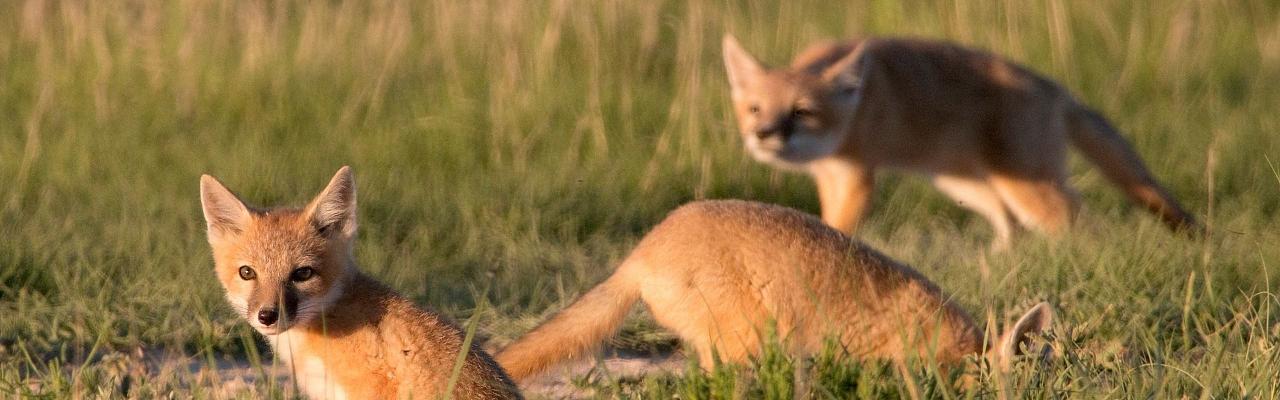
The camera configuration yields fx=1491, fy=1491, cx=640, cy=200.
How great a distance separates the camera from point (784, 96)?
22.2 ft

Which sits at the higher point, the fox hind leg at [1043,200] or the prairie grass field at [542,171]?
the prairie grass field at [542,171]

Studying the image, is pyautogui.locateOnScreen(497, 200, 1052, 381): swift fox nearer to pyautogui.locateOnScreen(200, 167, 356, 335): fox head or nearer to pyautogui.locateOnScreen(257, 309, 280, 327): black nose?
pyautogui.locateOnScreen(200, 167, 356, 335): fox head

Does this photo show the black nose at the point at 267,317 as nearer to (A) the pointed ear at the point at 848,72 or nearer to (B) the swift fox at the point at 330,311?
(B) the swift fox at the point at 330,311

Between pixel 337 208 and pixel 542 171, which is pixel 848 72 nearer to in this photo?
pixel 542 171

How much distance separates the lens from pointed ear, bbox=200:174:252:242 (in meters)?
4.09

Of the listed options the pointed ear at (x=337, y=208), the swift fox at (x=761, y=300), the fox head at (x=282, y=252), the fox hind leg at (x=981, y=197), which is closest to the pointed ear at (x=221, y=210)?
the fox head at (x=282, y=252)

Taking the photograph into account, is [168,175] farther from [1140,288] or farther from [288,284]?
[1140,288]

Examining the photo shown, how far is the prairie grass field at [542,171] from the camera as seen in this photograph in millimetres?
4344

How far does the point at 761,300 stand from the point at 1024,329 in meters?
0.74

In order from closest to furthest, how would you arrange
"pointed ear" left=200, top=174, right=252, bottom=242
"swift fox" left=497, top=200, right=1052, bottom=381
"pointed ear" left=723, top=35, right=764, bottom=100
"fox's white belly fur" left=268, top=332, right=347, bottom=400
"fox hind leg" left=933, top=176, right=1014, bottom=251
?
"fox's white belly fur" left=268, top=332, right=347, bottom=400
"pointed ear" left=200, top=174, right=252, bottom=242
"swift fox" left=497, top=200, right=1052, bottom=381
"pointed ear" left=723, top=35, right=764, bottom=100
"fox hind leg" left=933, top=176, right=1014, bottom=251

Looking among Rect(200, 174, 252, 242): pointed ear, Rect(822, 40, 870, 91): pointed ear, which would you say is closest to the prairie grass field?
Rect(200, 174, 252, 242): pointed ear

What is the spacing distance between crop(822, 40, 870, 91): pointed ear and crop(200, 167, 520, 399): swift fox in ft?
10.2

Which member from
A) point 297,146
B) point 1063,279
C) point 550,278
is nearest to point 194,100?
point 297,146

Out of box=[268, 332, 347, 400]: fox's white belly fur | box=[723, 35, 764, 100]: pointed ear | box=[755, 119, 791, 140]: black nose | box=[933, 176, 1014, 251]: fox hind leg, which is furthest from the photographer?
box=[933, 176, 1014, 251]: fox hind leg
